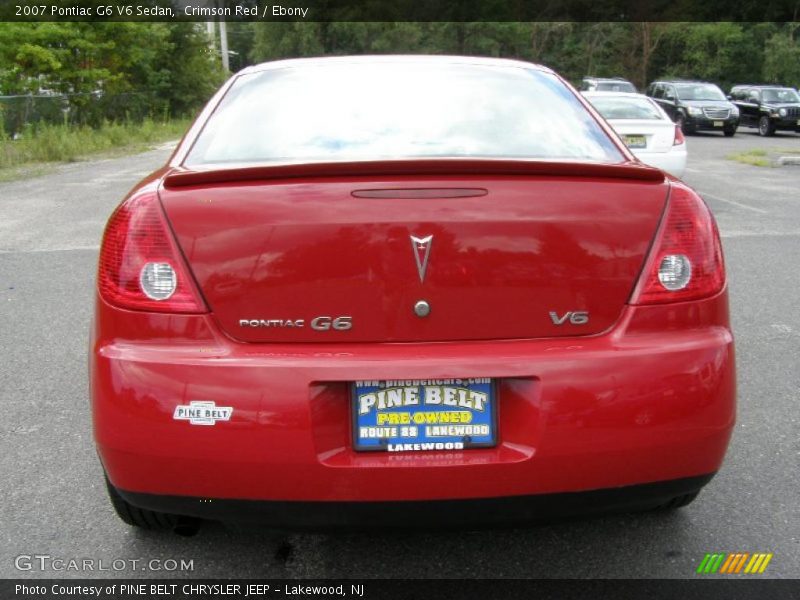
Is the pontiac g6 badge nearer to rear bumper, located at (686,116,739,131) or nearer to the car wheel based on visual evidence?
rear bumper, located at (686,116,739,131)

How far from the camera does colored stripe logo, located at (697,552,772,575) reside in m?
2.54

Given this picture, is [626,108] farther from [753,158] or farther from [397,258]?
[397,258]

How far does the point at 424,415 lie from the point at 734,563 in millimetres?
1224

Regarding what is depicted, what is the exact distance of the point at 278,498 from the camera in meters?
2.11

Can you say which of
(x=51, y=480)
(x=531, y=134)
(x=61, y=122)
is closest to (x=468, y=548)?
(x=531, y=134)

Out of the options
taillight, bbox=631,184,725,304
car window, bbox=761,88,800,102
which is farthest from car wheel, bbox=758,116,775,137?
taillight, bbox=631,184,725,304

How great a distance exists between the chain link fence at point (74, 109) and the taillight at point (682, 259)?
18067mm

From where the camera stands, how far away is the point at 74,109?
78.2ft

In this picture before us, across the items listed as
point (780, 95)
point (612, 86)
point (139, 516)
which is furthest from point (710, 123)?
point (139, 516)

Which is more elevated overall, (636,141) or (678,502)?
(678,502)

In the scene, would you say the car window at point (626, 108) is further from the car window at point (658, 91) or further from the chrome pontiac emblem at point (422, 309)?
the car window at point (658, 91)

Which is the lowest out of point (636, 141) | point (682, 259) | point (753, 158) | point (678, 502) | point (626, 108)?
point (753, 158)

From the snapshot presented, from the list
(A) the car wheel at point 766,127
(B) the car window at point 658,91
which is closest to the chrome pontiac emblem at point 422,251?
(A) the car wheel at point 766,127

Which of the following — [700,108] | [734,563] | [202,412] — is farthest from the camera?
[700,108]
